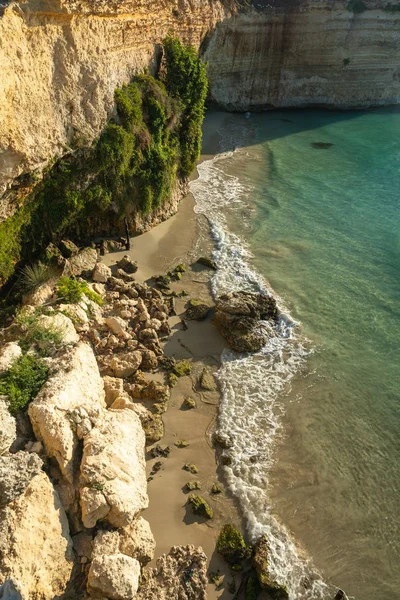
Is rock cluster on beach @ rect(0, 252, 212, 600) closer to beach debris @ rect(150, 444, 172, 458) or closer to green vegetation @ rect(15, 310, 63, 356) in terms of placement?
green vegetation @ rect(15, 310, 63, 356)

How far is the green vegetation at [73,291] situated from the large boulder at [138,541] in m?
7.55

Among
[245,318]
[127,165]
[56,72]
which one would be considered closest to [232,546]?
[245,318]

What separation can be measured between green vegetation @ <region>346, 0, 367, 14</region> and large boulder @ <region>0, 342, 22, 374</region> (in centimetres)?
4305

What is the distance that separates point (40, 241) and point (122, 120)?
256 inches

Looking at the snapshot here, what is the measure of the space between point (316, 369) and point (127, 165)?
1133 cm

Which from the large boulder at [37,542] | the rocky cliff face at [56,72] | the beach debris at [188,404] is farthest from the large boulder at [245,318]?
the large boulder at [37,542]

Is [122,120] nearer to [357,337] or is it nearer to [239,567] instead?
[357,337]

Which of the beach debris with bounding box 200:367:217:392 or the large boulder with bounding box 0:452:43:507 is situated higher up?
the large boulder with bounding box 0:452:43:507

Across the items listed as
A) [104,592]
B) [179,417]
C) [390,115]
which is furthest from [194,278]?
[390,115]

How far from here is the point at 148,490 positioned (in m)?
12.0

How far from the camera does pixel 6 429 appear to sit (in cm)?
997

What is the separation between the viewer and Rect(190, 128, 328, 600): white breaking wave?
36.6 feet

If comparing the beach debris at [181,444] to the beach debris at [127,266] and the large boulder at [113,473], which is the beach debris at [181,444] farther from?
the beach debris at [127,266]

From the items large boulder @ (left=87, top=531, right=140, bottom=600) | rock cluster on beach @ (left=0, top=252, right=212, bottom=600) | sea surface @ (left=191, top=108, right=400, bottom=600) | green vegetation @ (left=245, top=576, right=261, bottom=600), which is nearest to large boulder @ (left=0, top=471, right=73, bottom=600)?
rock cluster on beach @ (left=0, top=252, right=212, bottom=600)
